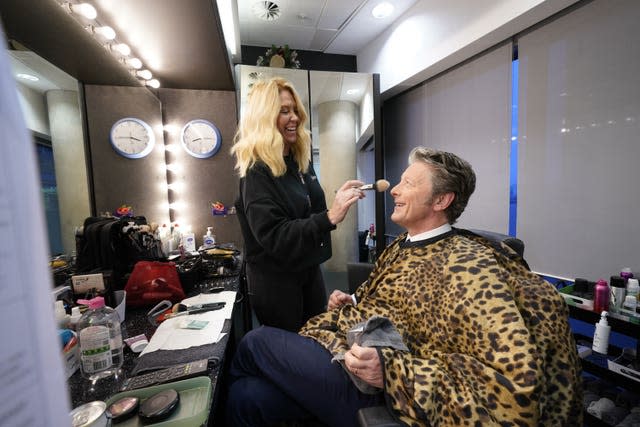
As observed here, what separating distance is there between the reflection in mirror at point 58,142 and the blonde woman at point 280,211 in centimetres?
76

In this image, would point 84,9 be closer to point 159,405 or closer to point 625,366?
point 159,405

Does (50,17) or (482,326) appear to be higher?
(50,17)

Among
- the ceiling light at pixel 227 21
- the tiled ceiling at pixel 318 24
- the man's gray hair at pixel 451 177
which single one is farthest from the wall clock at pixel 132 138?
the man's gray hair at pixel 451 177

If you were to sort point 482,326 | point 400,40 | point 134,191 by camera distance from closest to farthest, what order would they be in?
point 482,326 → point 134,191 → point 400,40

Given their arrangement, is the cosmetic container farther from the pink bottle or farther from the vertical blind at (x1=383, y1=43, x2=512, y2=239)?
the vertical blind at (x1=383, y1=43, x2=512, y2=239)

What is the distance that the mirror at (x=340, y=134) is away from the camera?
345 centimetres

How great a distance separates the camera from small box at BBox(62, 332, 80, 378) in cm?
87

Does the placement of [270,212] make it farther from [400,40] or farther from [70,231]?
[400,40]

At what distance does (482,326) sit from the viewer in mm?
895

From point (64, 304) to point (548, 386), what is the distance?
1686 mm

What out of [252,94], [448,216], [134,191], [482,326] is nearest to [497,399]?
[482,326]

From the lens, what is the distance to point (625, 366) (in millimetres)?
1351

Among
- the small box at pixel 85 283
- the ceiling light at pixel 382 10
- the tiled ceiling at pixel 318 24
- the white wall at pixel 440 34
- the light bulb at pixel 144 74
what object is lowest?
the small box at pixel 85 283

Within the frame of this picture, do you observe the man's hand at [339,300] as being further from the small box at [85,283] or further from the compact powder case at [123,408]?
the small box at [85,283]
